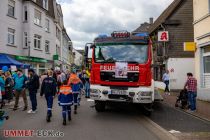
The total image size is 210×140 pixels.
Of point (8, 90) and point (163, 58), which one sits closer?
point (8, 90)

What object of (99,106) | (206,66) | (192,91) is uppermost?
(206,66)

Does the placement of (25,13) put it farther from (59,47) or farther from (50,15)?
(59,47)

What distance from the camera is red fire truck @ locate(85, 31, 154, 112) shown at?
1130 cm

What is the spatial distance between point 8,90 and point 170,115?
8.08 metres

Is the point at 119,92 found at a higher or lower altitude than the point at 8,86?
lower

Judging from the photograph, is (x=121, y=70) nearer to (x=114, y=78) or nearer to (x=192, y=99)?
(x=114, y=78)

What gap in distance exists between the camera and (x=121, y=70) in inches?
451

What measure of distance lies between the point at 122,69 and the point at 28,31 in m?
22.4

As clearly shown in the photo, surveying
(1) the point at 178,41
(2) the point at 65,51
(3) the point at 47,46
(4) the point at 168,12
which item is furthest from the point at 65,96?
(2) the point at 65,51

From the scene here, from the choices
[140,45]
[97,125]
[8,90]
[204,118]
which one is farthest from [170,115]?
[8,90]

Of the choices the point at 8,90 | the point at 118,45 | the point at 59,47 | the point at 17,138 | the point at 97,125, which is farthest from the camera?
the point at 59,47

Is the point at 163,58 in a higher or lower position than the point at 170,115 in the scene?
higher

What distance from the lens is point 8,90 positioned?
50.4 feet

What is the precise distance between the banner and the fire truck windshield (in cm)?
24
